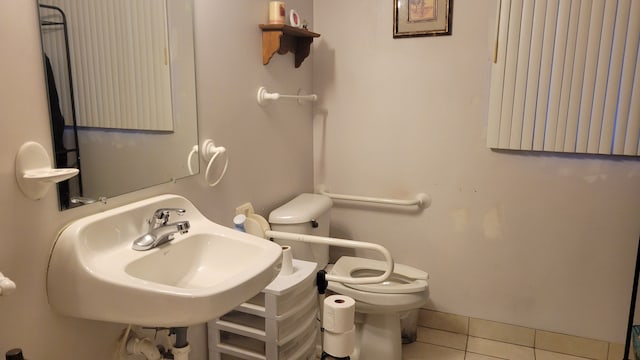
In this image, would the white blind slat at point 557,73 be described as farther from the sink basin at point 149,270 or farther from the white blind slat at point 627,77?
the sink basin at point 149,270

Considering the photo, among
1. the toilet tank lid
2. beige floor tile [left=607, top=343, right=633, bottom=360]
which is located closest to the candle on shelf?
the toilet tank lid

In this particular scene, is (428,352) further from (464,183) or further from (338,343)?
(338,343)

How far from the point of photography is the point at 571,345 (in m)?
2.29

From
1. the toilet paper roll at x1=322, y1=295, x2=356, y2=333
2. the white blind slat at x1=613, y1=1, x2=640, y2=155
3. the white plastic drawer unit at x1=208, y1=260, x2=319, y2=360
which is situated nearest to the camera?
the toilet paper roll at x1=322, y1=295, x2=356, y2=333

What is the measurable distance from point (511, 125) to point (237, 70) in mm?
1316

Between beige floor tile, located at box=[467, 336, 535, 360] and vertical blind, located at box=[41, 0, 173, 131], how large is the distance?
6.15 feet

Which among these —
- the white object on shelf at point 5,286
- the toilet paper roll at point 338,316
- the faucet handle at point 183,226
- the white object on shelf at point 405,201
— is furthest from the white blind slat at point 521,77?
the white object on shelf at point 5,286

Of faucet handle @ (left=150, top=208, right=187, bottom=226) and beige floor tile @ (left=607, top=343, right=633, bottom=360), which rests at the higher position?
faucet handle @ (left=150, top=208, right=187, bottom=226)

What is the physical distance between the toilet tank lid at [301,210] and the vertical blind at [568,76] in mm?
951

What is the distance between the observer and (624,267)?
84.4 inches

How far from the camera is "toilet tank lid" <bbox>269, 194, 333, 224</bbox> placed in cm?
202

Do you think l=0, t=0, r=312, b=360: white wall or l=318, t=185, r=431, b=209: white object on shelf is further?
l=318, t=185, r=431, b=209: white object on shelf

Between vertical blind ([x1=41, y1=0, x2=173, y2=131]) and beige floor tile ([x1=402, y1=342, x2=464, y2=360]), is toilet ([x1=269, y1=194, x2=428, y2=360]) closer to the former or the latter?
beige floor tile ([x1=402, y1=342, x2=464, y2=360])

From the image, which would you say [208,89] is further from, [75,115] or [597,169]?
[597,169]
